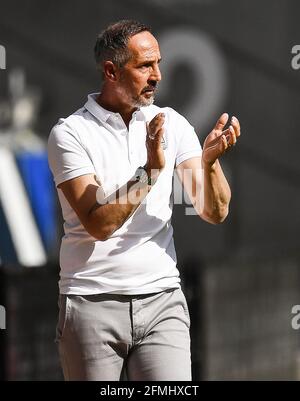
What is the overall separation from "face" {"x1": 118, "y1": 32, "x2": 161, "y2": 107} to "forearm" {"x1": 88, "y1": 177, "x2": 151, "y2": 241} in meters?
0.32

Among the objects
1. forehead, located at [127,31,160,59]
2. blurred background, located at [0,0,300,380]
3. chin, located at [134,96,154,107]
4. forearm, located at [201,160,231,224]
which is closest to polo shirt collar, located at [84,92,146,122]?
chin, located at [134,96,154,107]

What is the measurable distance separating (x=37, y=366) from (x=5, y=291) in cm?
55

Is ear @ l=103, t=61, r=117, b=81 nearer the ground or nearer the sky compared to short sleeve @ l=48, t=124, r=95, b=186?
nearer the sky

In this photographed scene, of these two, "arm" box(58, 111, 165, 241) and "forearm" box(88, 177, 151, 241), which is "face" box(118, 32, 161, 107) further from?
"forearm" box(88, 177, 151, 241)

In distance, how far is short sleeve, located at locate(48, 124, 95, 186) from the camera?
4102mm

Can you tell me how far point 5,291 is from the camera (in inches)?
318

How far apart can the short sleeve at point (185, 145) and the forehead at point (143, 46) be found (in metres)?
0.30

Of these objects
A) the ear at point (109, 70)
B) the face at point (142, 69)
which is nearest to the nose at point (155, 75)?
the face at point (142, 69)

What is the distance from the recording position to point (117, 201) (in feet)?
13.0

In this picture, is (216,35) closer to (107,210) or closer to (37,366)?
(37,366)

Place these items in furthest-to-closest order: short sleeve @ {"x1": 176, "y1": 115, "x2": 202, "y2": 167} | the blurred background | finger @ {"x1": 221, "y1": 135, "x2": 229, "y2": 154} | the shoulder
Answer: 1. the blurred background
2. short sleeve @ {"x1": 176, "y1": 115, "x2": 202, "y2": 167}
3. the shoulder
4. finger @ {"x1": 221, "y1": 135, "x2": 229, "y2": 154}

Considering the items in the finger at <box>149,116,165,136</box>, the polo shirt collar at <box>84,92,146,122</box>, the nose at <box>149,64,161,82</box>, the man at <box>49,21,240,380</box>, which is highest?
the nose at <box>149,64,161,82</box>

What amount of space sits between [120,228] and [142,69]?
53 centimetres
